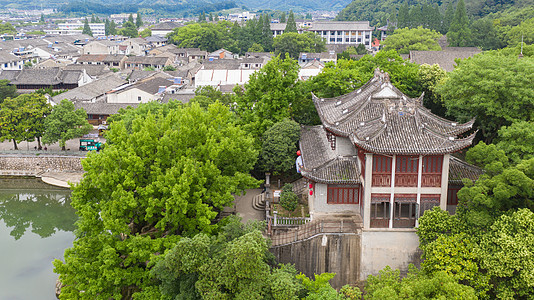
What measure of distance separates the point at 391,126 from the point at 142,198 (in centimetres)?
1049

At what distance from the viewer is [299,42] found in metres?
79.2

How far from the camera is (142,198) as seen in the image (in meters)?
21.9

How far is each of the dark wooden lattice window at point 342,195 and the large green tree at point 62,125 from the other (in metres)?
23.6

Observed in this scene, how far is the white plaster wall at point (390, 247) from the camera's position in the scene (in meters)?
21.5

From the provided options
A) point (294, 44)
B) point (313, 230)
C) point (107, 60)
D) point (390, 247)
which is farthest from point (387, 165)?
point (107, 60)

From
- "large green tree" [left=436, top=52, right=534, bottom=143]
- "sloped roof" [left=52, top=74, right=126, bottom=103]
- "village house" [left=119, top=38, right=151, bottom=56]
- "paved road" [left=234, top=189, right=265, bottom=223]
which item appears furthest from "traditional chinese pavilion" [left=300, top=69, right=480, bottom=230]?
"village house" [left=119, top=38, right=151, bottom=56]

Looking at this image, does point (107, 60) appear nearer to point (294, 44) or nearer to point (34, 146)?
point (294, 44)

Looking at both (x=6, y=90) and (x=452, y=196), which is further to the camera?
(x=6, y=90)

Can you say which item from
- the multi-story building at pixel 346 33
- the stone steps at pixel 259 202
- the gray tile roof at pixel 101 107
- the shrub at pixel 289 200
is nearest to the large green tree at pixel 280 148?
the stone steps at pixel 259 202

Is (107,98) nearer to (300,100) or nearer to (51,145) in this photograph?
(51,145)

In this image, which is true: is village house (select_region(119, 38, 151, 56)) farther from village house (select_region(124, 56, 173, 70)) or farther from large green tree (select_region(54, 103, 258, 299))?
large green tree (select_region(54, 103, 258, 299))

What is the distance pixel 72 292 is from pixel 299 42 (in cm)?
6359

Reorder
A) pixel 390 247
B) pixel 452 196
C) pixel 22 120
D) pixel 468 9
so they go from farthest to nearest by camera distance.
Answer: pixel 468 9, pixel 22 120, pixel 452 196, pixel 390 247

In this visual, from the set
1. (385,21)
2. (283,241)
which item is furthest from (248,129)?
(385,21)
